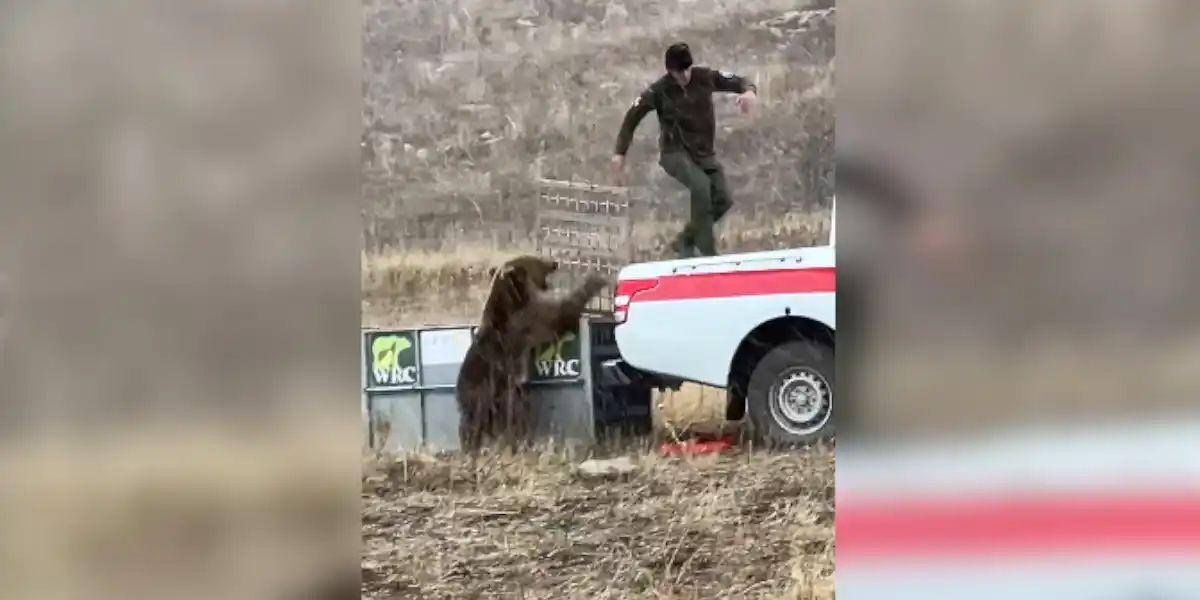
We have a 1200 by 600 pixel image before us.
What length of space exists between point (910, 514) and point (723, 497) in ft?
1.30

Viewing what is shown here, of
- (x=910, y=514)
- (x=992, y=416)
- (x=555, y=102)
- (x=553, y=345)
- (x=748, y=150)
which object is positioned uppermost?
(x=555, y=102)

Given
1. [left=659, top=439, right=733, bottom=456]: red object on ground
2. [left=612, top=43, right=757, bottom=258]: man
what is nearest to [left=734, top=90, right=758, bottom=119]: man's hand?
[left=612, top=43, right=757, bottom=258]: man

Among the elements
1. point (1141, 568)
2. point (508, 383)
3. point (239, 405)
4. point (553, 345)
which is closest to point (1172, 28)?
point (1141, 568)

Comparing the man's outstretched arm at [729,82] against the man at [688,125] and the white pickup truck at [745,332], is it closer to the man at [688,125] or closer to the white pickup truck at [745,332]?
the man at [688,125]

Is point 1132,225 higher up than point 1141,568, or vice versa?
point 1132,225

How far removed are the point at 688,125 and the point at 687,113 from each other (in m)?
0.03

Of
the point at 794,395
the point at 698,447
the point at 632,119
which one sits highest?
the point at 632,119

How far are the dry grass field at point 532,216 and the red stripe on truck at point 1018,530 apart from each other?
18 centimetres

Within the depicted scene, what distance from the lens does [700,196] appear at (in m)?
1.94

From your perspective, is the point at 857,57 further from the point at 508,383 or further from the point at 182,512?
the point at 182,512

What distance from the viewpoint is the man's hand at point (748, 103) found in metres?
1.94

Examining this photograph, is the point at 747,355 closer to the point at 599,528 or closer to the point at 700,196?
the point at 700,196

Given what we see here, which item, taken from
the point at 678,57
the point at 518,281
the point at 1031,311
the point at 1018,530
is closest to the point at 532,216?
the point at 518,281

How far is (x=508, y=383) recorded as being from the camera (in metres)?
1.96
